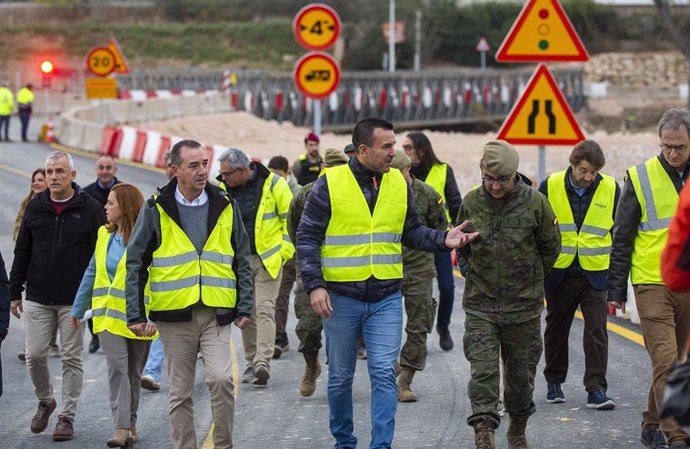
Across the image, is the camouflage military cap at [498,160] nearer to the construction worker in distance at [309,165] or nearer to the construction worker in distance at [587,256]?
→ the construction worker in distance at [587,256]

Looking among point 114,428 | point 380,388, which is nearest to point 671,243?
point 380,388

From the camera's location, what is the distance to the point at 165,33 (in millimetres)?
88562

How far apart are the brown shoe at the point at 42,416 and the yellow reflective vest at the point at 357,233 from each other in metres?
2.55

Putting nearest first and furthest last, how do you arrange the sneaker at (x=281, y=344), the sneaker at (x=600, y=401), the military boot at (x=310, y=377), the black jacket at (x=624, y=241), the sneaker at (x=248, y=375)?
1. the black jacket at (x=624, y=241)
2. the sneaker at (x=600, y=401)
3. the military boot at (x=310, y=377)
4. the sneaker at (x=248, y=375)
5. the sneaker at (x=281, y=344)

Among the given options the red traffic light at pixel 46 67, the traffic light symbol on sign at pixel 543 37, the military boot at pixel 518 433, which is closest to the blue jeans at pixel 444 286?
the traffic light symbol on sign at pixel 543 37

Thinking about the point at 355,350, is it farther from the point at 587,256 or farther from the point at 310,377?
the point at 310,377

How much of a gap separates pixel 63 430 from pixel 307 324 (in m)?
1.91

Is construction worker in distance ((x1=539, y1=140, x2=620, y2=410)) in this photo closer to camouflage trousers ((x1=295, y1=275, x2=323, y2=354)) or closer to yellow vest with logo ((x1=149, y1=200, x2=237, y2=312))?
camouflage trousers ((x1=295, y1=275, x2=323, y2=354))

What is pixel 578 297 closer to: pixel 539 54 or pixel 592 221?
pixel 592 221

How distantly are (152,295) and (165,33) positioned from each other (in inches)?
3235

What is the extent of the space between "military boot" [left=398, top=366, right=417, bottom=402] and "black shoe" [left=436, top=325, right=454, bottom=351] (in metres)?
1.93

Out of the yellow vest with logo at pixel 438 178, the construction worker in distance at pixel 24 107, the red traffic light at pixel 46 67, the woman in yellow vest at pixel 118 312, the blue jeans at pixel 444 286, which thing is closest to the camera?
the woman in yellow vest at pixel 118 312

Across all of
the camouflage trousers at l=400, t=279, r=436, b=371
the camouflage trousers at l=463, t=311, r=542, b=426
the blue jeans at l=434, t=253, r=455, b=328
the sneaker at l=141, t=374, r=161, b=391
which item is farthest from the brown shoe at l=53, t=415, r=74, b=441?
the blue jeans at l=434, t=253, r=455, b=328

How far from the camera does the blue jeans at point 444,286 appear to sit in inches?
482
